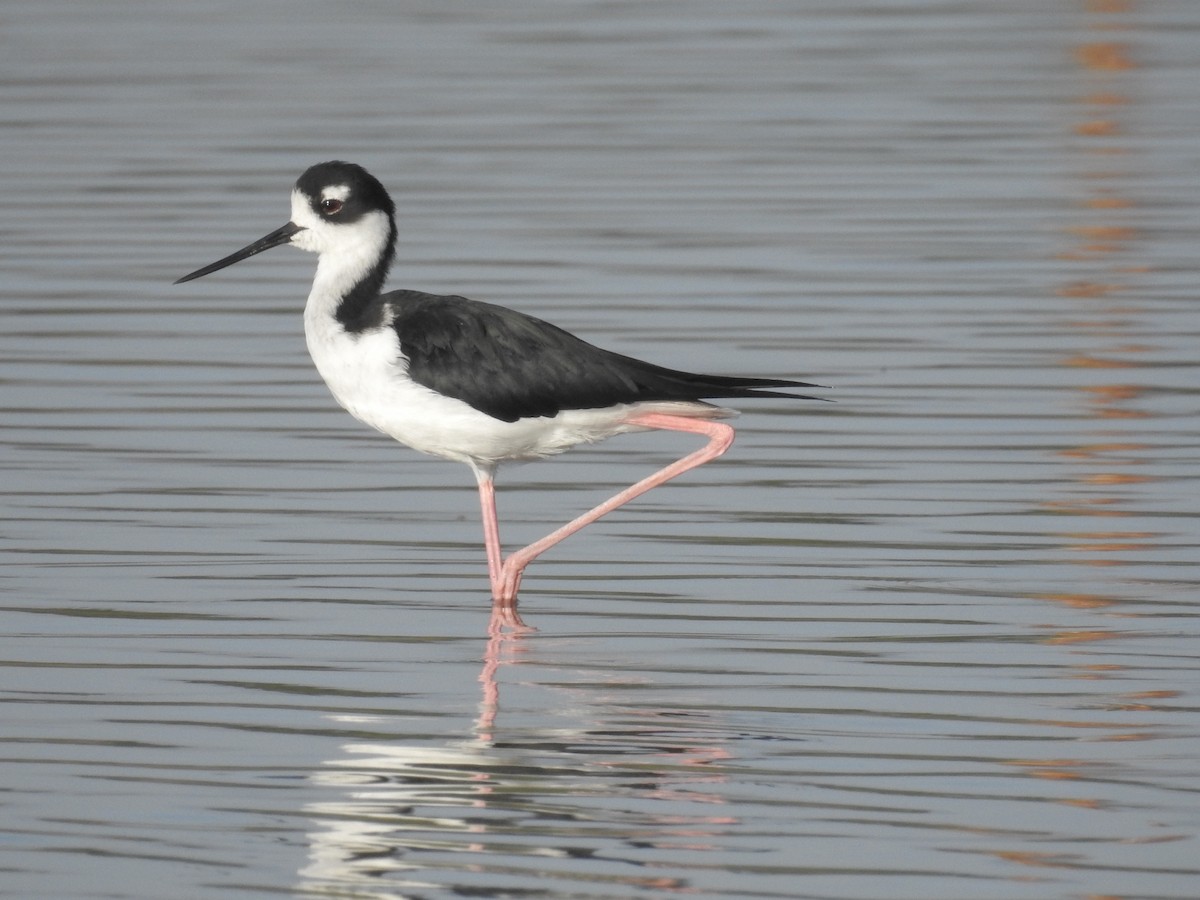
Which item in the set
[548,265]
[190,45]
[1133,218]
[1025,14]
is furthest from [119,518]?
[1025,14]

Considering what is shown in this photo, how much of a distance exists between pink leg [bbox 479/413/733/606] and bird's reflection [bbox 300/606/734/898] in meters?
1.03

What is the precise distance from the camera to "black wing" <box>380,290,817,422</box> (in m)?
7.71

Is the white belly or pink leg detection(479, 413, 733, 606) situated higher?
the white belly

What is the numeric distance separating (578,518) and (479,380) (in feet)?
2.08

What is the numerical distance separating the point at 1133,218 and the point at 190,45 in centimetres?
1028

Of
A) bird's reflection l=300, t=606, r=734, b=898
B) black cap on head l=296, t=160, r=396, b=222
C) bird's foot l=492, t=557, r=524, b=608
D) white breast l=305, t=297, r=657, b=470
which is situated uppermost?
black cap on head l=296, t=160, r=396, b=222

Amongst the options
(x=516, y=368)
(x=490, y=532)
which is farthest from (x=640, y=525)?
(x=516, y=368)

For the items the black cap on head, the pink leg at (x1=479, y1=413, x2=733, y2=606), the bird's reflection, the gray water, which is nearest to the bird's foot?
the pink leg at (x1=479, y1=413, x2=733, y2=606)

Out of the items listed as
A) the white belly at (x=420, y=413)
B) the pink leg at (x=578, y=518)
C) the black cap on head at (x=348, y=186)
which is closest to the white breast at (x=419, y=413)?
the white belly at (x=420, y=413)

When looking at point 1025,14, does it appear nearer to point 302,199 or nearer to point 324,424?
point 324,424

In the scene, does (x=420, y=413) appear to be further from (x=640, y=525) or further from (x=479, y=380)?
(x=640, y=525)

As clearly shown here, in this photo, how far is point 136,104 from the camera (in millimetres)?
18234

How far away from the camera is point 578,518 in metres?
8.05

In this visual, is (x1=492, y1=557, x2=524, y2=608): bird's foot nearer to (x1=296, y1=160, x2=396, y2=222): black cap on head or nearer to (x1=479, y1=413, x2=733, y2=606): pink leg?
(x1=479, y1=413, x2=733, y2=606): pink leg
